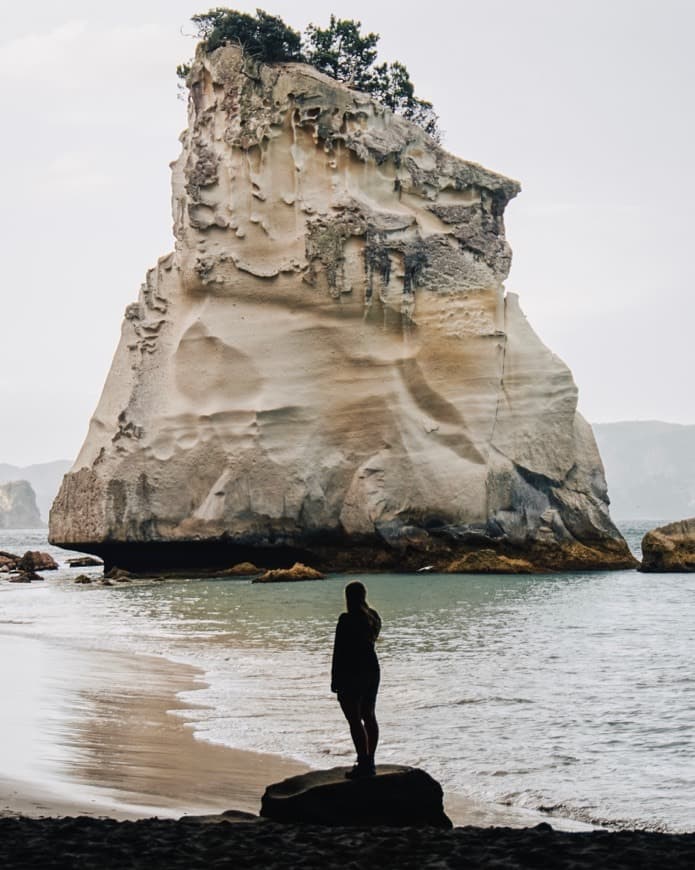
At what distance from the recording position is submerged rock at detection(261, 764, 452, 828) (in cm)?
702

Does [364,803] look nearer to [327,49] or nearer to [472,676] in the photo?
[472,676]

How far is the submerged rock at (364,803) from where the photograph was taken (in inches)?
277

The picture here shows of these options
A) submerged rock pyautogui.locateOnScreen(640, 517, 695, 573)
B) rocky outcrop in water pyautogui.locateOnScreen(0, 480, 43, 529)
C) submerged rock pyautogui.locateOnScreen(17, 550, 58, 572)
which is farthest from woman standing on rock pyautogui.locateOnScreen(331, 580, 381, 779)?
rocky outcrop in water pyautogui.locateOnScreen(0, 480, 43, 529)

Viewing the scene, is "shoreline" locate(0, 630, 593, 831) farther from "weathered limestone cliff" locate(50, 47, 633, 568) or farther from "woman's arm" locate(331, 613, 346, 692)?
"weathered limestone cliff" locate(50, 47, 633, 568)

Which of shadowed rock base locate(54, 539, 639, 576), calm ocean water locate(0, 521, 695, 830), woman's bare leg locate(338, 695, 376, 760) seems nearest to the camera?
woman's bare leg locate(338, 695, 376, 760)

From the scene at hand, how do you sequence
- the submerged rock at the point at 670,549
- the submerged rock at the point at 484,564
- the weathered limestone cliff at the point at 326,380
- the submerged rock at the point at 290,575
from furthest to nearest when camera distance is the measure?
the submerged rock at the point at 670,549, the weathered limestone cliff at the point at 326,380, the submerged rock at the point at 484,564, the submerged rock at the point at 290,575

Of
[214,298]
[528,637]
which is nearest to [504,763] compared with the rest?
[528,637]

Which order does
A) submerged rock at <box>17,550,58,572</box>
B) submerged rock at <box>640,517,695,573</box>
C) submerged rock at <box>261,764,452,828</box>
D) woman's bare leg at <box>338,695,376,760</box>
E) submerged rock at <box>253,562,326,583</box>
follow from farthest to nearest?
submerged rock at <box>17,550,58,572</box>, submerged rock at <box>640,517,695,573</box>, submerged rock at <box>253,562,326,583</box>, woman's bare leg at <box>338,695,376,760</box>, submerged rock at <box>261,764,452,828</box>

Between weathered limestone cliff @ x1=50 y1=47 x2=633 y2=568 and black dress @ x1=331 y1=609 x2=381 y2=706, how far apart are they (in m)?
26.5

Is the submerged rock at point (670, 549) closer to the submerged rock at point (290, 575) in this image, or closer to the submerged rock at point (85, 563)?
the submerged rock at point (290, 575)

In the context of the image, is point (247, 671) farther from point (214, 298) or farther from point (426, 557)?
point (214, 298)

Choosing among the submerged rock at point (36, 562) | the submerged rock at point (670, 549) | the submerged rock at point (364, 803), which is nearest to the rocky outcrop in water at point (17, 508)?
the submerged rock at point (36, 562)

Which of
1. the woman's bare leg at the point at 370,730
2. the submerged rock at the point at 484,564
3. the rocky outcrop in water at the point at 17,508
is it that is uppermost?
the rocky outcrop in water at the point at 17,508

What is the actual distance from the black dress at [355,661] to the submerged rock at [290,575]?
2397 centimetres
